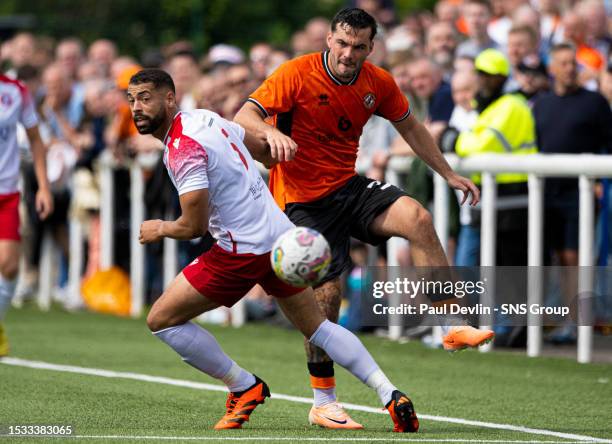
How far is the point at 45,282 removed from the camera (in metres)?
16.9

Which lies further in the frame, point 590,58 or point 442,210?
point 590,58

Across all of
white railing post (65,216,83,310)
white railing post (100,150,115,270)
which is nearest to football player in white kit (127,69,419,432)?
white railing post (100,150,115,270)

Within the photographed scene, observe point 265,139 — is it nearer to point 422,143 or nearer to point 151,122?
point 151,122

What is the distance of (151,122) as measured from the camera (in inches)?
304

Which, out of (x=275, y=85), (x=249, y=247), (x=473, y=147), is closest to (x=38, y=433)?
(x=249, y=247)

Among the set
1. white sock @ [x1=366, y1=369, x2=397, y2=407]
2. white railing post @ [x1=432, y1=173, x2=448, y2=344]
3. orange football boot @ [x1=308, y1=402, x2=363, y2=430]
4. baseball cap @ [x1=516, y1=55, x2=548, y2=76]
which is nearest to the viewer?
white sock @ [x1=366, y1=369, x2=397, y2=407]

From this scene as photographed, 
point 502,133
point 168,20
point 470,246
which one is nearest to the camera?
point 502,133

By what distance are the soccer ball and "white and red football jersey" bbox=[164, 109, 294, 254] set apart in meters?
0.46

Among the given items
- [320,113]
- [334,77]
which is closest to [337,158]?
[320,113]

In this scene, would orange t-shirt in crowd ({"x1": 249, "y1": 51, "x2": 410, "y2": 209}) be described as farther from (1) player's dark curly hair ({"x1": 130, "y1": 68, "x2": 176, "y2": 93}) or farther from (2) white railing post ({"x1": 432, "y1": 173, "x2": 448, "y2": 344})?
(2) white railing post ({"x1": 432, "y1": 173, "x2": 448, "y2": 344})

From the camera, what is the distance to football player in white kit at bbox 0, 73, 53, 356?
35.6ft

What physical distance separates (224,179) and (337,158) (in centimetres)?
123

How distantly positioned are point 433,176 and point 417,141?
381 centimetres

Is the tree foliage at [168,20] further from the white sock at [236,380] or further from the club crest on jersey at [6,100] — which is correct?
the white sock at [236,380]
